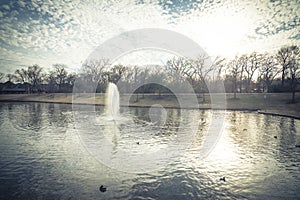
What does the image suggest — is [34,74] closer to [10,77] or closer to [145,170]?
[10,77]

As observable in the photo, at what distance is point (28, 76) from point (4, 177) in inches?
4342

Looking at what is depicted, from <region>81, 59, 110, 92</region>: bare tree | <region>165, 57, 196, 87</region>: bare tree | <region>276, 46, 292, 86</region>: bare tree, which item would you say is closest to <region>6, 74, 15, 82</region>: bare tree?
<region>81, 59, 110, 92</region>: bare tree

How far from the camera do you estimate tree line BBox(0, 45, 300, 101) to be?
57344 millimetres

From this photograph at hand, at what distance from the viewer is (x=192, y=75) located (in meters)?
64.1

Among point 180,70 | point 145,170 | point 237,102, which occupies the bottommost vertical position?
point 145,170

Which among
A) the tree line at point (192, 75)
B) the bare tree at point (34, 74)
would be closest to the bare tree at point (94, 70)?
the tree line at point (192, 75)

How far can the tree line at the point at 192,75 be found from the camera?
2258 inches

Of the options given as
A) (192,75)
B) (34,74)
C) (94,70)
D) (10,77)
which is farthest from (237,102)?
(10,77)

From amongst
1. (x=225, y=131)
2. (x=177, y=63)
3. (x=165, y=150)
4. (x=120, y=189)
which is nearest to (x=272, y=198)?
(x=120, y=189)

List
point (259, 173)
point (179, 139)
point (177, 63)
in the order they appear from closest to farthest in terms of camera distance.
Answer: point (259, 173) → point (179, 139) → point (177, 63)

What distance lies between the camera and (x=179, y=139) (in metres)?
14.4

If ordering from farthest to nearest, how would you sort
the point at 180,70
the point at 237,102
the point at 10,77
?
the point at 10,77 < the point at 180,70 < the point at 237,102

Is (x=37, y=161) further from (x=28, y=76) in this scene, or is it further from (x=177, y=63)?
(x=28, y=76)

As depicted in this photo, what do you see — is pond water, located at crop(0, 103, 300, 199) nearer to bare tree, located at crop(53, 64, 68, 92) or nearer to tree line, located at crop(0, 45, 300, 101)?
tree line, located at crop(0, 45, 300, 101)
